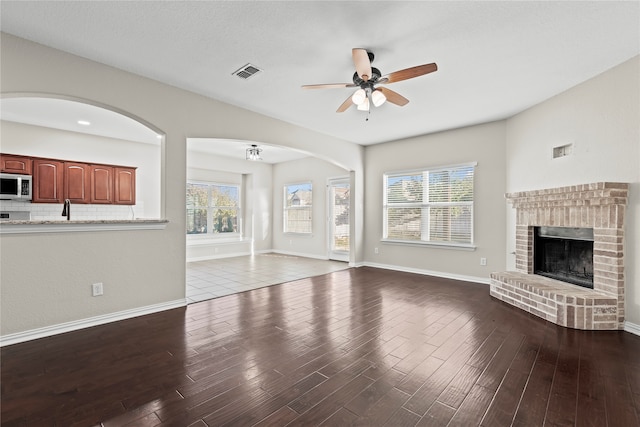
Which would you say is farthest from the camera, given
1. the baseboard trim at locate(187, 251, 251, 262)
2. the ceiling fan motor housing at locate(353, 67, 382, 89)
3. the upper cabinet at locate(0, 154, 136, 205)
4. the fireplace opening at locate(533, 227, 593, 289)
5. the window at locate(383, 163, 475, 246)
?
the baseboard trim at locate(187, 251, 251, 262)

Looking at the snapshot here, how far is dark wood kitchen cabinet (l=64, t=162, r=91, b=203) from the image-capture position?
545 cm

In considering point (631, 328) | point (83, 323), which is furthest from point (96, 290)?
point (631, 328)

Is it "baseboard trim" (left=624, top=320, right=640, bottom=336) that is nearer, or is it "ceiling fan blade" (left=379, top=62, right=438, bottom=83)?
"ceiling fan blade" (left=379, top=62, right=438, bottom=83)

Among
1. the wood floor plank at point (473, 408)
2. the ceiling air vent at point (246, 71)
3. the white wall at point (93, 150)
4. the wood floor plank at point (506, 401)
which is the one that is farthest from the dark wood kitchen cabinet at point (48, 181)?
the wood floor plank at point (506, 401)

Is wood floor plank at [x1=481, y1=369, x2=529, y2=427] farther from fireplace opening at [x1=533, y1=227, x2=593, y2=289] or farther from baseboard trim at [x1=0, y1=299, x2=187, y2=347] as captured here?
baseboard trim at [x1=0, y1=299, x2=187, y2=347]

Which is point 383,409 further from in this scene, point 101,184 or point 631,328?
point 101,184

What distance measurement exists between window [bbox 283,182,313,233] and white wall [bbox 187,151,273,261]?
2.21ft

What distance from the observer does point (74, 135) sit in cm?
562

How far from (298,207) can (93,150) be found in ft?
16.0

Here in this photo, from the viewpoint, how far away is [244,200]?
8711 millimetres

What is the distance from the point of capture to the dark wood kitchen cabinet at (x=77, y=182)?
5.45 meters

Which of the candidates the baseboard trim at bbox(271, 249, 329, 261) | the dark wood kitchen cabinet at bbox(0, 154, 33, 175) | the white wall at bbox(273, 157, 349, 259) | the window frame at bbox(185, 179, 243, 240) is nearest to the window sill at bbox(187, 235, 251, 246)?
the window frame at bbox(185, 179, 243, 240)

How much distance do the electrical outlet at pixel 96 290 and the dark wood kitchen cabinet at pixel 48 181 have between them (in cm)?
350

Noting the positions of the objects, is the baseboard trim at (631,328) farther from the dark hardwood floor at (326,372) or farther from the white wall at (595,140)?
the dark hardwood floor at (326,372)
